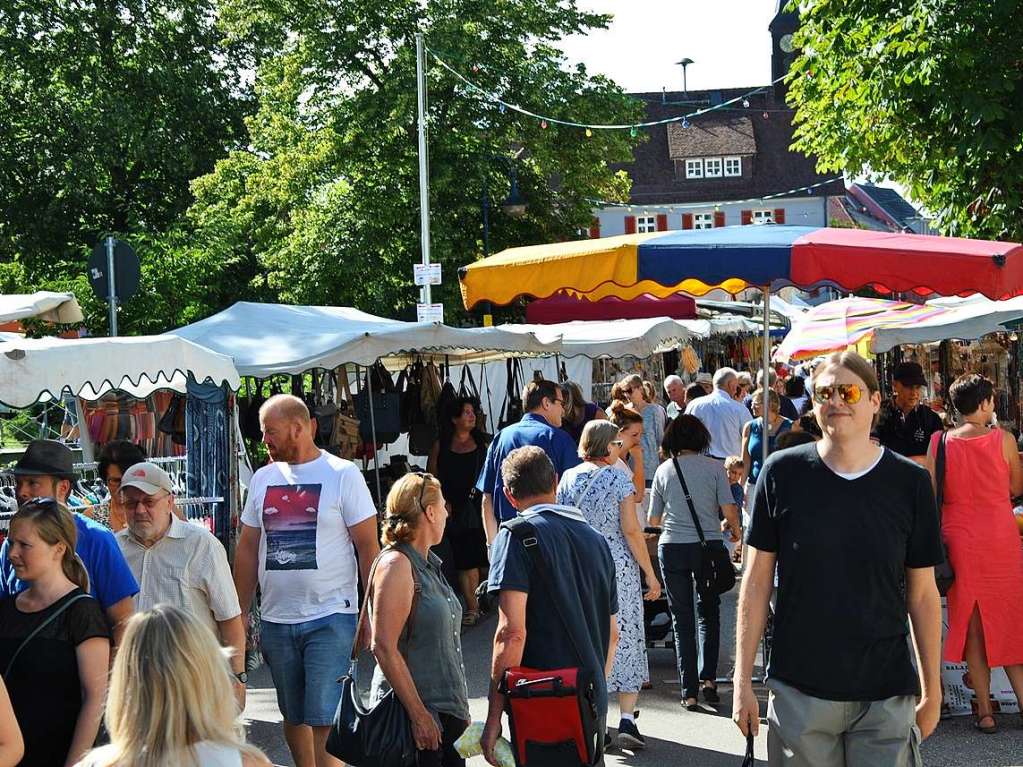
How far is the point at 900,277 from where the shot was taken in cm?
765

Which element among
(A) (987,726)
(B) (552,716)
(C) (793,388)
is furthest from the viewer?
(C) (793,388)

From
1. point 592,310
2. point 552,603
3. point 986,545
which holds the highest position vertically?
point 592,310

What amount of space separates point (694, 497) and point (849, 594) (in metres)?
3.85

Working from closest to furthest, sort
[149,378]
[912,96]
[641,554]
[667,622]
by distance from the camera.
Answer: [641,554] → [149,378] → [667,622] → [912,96]

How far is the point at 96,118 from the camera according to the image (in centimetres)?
3562

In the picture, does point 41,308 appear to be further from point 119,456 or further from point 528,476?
point 528,476

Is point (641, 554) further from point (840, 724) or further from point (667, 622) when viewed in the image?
point (840, 724)

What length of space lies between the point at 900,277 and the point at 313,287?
26477 millimetres

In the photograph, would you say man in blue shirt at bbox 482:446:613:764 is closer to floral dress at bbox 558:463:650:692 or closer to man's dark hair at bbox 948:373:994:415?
floral dress at bbox 558:463:650:692

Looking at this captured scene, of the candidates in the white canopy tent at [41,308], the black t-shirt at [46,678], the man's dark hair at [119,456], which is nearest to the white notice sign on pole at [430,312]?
the white canopy tent at [41,308]

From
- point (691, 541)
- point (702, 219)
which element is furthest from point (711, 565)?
point (702, 219)

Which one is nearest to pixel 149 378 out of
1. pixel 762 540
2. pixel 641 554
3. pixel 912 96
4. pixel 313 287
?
pixel 641 554

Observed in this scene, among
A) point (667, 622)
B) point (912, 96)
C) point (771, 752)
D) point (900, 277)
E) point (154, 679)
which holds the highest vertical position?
point (912, 96)

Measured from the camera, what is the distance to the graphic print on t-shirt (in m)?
5.90
